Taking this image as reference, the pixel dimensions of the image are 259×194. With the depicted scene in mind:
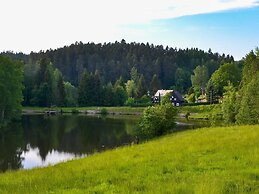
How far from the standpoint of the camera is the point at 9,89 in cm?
7425

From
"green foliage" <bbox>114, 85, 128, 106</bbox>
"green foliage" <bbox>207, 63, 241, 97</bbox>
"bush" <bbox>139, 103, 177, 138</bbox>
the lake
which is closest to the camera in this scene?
the lake

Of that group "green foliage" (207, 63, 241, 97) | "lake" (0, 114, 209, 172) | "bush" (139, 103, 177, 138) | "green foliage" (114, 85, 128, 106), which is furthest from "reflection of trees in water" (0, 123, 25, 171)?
"green foliage" (114, 85, 128, 106)

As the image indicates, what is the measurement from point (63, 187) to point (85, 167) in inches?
175

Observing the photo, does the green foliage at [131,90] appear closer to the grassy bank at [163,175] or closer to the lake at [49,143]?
the lake at [49,143]

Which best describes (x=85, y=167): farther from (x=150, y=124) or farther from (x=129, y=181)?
(x=150, y=124)

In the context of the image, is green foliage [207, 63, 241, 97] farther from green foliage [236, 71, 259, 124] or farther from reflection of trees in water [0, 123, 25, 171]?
reflection of trees in water [0, 123, 25, 171]

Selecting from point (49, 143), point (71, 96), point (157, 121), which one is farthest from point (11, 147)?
point (71, 96)

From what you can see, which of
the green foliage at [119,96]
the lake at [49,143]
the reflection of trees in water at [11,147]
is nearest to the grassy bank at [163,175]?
the lake at [49,143]

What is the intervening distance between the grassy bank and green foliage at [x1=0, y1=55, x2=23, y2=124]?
54630 millimetres

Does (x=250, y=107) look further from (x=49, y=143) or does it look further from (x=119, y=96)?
(x=119, y=96)

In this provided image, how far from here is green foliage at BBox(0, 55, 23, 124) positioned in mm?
70750

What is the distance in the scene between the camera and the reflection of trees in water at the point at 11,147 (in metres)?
38.3

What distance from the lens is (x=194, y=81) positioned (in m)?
178

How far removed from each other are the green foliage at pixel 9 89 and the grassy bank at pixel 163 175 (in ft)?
179
